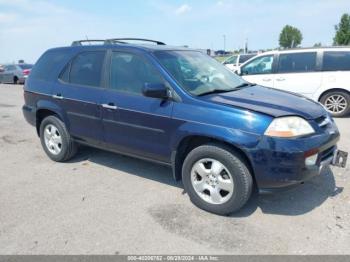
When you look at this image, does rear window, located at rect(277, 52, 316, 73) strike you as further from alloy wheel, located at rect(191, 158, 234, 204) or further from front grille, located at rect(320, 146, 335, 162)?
alloy wheel, located at rect(191, 158, 234, 204)

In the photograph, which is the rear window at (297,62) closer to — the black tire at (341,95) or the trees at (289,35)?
the black tire at (341,95)

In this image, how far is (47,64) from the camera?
5254 mm

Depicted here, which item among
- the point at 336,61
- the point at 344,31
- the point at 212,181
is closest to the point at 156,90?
the point at 212,181

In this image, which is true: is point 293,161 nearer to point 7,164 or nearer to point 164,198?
point 164,198

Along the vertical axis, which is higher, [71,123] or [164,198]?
[71,123]

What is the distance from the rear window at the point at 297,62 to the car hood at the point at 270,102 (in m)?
4.75

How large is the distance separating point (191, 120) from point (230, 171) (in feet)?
2.21

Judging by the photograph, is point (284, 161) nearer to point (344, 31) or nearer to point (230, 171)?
point (230, 171)

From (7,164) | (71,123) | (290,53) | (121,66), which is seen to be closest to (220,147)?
(121,66)

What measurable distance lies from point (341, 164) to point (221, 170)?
1.37 m

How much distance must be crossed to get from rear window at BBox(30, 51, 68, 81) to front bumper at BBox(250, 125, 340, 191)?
11.2 feet

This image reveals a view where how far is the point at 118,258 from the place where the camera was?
112 inches

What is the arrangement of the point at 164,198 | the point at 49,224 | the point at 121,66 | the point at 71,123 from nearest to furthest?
the point at 49,224
the point at 164,198
the point at 121,66
the point at 71,123

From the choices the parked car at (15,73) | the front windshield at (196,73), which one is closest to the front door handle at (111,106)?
the front windshield at (196,73)
